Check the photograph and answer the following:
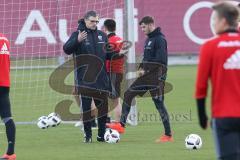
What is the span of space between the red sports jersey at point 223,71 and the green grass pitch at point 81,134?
423cm

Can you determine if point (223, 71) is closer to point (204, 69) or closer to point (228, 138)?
point (204, 69)

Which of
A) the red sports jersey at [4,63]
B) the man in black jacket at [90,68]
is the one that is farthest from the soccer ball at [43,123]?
the red sports jersey at [4,63]

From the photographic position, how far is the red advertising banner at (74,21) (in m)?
21.2

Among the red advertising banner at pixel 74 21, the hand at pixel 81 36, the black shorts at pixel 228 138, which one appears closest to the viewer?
the black shorts at pixel 228 138

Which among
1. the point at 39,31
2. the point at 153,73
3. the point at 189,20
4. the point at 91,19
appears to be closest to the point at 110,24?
the point at 153,73

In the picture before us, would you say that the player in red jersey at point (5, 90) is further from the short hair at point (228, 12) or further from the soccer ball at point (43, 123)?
the short hair at point (228, 12)

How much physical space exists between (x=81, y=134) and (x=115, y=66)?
178 cm

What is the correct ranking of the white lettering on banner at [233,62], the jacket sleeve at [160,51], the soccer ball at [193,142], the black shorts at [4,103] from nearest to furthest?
the white lettering on banner at [233,62] < the black shorts at [4,103] < the soccer ball at [193,142] < the jacket sleeve at [160,51]

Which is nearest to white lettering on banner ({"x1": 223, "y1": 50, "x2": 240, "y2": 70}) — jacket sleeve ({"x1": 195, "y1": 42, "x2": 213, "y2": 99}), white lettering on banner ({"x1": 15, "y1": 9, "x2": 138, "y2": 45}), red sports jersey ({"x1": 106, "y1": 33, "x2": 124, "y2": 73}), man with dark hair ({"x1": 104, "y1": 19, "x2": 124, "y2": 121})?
jacket sleeve ({"x1": 195, "y1": 42, "x2": 213, "y2": 99})

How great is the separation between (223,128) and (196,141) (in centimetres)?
529

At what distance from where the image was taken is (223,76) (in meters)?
7.66

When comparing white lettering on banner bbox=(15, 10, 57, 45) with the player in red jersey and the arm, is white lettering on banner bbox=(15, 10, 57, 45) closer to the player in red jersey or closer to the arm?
the player in red jersey

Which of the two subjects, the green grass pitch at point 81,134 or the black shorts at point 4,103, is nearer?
the black shorts at point 4,103

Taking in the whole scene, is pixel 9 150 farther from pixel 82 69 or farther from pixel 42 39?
pixel 42 39
